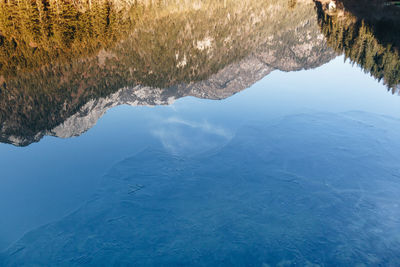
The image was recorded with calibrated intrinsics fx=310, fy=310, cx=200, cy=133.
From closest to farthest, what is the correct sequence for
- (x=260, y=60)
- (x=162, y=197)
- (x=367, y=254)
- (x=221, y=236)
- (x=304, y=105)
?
1. (x=367, y=254)
2. (x=221, y=236)
3. (x=162, y=197)
4. (x=304, y=105)
5. (x=260, y=60)

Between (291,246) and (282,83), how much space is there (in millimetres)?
20604

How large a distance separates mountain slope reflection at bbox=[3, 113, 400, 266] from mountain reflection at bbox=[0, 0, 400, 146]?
861 cm

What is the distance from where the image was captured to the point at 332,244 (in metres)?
14.8

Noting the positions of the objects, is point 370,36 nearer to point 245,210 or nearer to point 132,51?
point 245,210

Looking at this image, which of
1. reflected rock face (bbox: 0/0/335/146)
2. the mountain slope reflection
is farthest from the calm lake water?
reflected rock face (bbox: 0/0/335/146)

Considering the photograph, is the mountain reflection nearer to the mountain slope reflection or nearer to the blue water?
the blue water

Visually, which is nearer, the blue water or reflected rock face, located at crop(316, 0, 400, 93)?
the blue water

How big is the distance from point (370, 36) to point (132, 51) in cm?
2662

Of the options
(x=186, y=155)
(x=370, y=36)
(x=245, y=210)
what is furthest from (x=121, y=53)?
(x=370, y=36)

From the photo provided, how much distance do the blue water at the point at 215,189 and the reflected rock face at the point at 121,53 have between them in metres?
4.68

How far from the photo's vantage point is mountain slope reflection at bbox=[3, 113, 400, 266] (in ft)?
48.1

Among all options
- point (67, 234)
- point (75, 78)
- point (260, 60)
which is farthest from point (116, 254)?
point (260, 60)

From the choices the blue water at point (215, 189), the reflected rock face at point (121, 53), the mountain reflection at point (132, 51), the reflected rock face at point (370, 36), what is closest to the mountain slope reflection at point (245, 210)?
the blue water at point (215, 189)

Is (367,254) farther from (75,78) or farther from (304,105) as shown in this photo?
(75,78)
